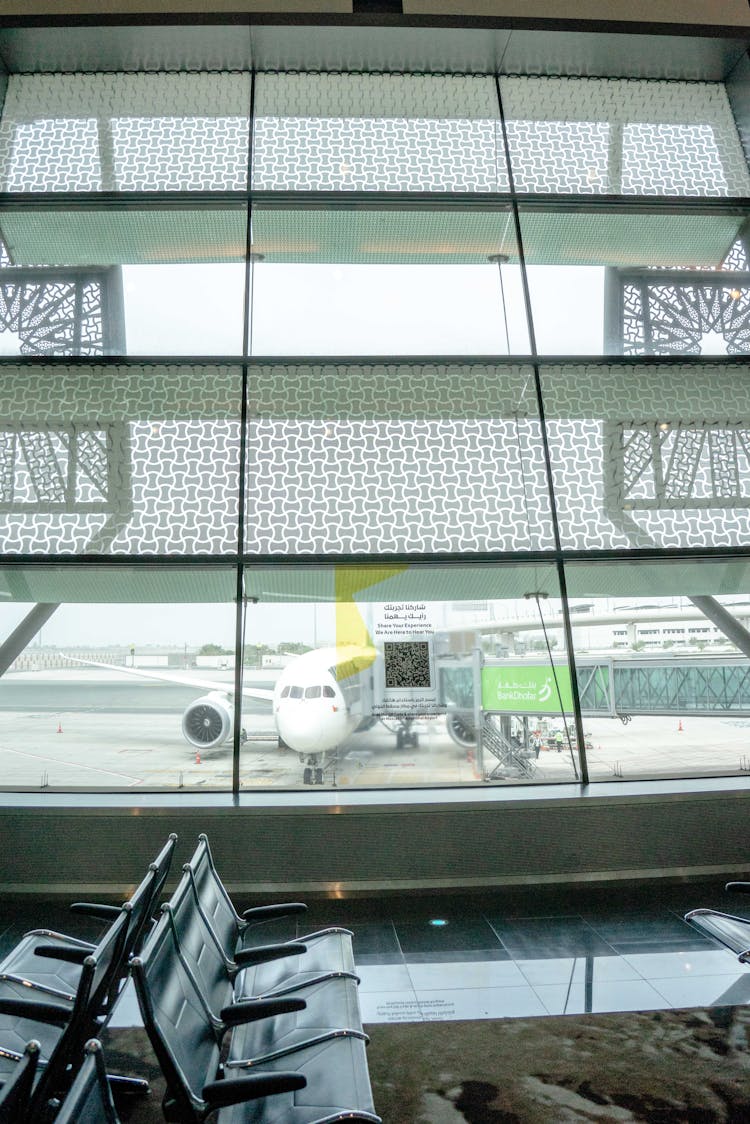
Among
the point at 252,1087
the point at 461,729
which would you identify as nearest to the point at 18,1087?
the point at 252,1087

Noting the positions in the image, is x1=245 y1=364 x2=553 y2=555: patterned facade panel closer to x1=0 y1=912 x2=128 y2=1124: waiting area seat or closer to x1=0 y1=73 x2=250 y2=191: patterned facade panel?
x1=0 y1=73 x2=250 y2=191: patterned facade panel

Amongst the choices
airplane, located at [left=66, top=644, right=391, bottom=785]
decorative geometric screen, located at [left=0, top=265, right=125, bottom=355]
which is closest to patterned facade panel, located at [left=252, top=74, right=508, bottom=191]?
decorative geometric screen, located at [left=0, top=265, right=125, bottom=355]

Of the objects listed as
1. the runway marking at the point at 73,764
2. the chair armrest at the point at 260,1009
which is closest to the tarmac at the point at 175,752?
the runway marking at the point at 73,764

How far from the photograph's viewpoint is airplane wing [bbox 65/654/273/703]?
4859 mm

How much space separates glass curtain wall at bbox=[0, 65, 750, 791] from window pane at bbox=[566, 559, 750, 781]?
0.02m

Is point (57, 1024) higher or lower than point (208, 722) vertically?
lower

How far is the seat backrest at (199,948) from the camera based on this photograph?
2359mm

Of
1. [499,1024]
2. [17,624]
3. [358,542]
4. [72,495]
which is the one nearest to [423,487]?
[358,542]

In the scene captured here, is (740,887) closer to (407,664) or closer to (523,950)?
(523,950)

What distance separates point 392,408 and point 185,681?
235 cm

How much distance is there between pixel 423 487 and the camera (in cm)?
516

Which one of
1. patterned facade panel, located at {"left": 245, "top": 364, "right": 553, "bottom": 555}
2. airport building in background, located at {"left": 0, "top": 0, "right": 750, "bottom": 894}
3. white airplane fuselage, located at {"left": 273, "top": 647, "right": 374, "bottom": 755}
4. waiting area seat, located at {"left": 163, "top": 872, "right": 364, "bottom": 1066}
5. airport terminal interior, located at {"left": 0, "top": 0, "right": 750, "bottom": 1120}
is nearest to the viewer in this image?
waiting area seat, located at {"left": 163, "top": 872, "right": 364, "bottom": 1066}

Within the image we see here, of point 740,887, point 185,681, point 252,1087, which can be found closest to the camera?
point 252,1087

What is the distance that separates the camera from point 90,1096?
1491 millimetres
